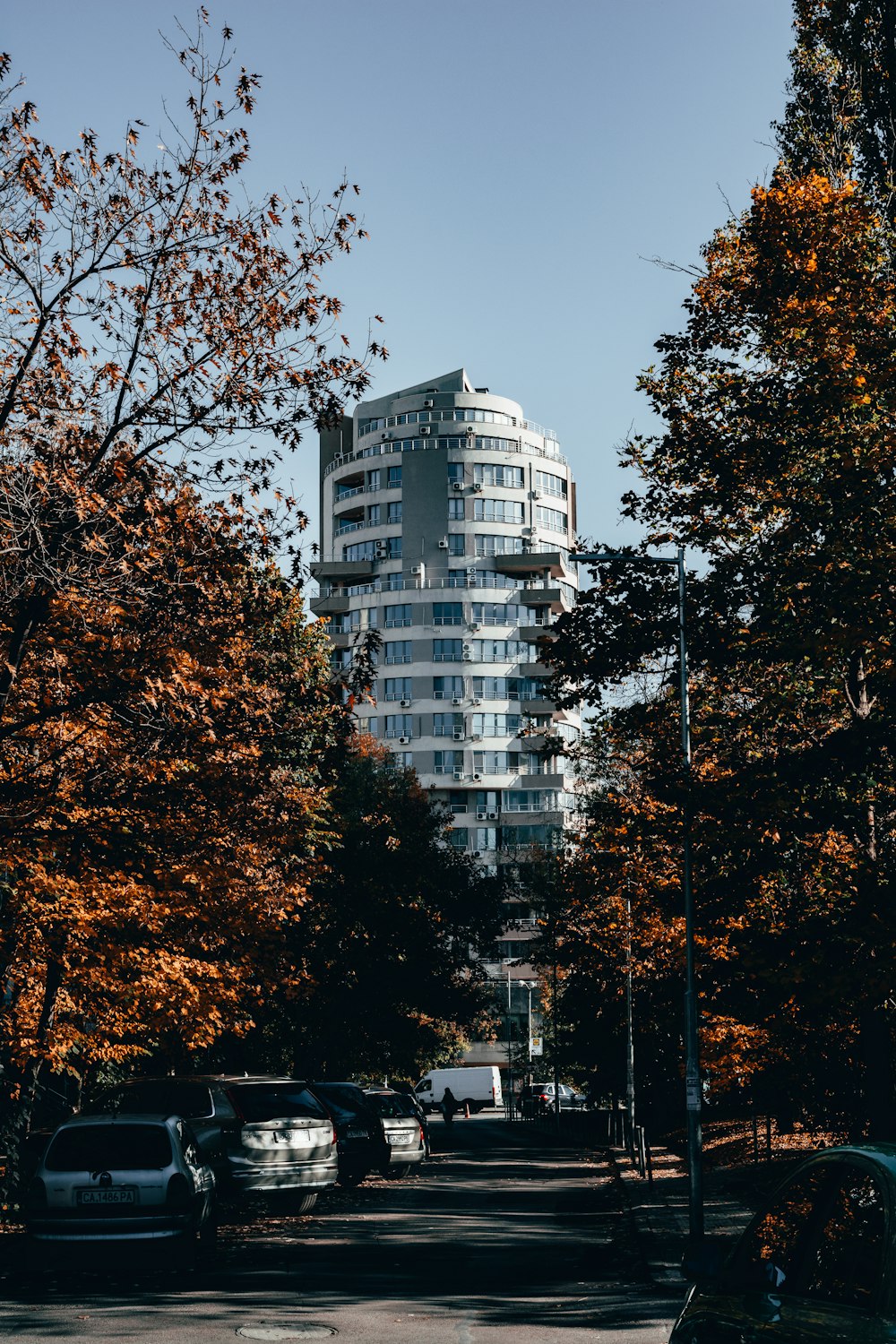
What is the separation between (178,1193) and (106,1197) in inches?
24.4

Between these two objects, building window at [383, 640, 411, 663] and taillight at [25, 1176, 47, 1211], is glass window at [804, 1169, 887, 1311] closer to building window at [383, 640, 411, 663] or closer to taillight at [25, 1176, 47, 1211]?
taillight at [25, 1176, 47, 1211]

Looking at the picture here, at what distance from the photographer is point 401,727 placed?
105 meters

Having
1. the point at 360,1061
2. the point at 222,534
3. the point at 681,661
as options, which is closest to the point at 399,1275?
the point at 222,534

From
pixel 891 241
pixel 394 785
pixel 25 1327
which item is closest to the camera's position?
pixel 25 1327

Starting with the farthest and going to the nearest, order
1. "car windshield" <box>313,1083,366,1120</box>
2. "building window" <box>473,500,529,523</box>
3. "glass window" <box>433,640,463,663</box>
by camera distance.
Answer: "building window" <box>473,500,529,523</box> < "glass window" <box>433,640,463,663</box> < "car windshield" <box>313,1083,366,1120</box>

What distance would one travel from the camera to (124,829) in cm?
1641

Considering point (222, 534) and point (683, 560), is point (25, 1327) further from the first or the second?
point (683, 560)

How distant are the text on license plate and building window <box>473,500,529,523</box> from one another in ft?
308

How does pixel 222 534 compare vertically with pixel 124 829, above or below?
above

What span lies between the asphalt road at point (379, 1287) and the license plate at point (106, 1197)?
1.67 ft

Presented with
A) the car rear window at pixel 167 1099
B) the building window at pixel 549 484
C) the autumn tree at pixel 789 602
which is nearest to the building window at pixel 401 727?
the building window at pixel 549 484

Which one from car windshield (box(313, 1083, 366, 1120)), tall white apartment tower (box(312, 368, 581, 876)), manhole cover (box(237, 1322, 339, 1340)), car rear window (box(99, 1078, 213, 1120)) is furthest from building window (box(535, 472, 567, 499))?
manhole cover (box(237, 1322, 339, 1340))

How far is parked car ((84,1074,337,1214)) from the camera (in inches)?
708

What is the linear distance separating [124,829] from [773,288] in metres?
9.61
